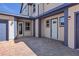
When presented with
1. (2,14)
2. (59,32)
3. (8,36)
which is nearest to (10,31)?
(8,36)

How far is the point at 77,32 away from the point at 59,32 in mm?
5102

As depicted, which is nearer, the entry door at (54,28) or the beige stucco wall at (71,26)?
the beige stucco wall at (71,26)

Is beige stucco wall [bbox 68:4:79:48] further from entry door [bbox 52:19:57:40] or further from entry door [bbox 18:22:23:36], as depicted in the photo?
entry door [bbox 18:22:23:36]

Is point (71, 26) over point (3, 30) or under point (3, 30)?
over

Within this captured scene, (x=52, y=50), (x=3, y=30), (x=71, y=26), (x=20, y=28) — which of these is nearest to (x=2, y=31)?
(x=3, y=30)

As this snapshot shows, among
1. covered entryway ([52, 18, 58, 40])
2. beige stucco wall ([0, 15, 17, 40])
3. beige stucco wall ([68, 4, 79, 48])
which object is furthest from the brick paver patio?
beige stucco wall ([0, 15, 17, 40])

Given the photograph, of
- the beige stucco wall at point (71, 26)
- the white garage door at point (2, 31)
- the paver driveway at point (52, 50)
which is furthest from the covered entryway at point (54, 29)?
the white garage door at point (2, 31)

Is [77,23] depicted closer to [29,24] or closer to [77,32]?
[77,32]

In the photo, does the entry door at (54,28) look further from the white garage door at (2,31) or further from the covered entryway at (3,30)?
the white garage door at (2,31)

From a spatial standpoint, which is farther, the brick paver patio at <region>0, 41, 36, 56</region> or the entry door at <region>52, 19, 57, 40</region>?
the entry door at <region>52, 19, 57, 40</region>

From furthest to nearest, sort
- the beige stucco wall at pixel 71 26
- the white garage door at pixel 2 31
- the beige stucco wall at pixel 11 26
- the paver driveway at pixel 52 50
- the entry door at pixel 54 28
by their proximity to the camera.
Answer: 1. the beige stucco wall at pixel 11 26
2. the entry door at pixel 54 28
3. the white garage door at pixel 2 31
4. the beige stucco wall at pixel 71 26
5. the paver driveway at pixel 52 50

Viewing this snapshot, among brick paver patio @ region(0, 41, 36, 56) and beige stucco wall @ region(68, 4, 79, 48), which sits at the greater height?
beige stucco wall @ region(68, 4, 79, 48)

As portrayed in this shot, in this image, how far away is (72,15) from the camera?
10547mm

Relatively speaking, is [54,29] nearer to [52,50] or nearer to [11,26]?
[11,26]
